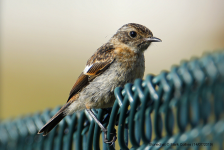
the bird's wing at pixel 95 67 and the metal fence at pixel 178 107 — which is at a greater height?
the bird's wing at pixel 95 67

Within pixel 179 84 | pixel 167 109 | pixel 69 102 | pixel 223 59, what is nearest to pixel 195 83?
pixel 179 84

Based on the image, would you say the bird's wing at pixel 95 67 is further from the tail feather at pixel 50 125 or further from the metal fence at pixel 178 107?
the metal fence at pixel 178 107

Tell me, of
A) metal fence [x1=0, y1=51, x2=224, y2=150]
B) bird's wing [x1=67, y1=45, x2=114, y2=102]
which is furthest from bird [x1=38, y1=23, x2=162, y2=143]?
metal fence [x1=0, y1=51, x2=224, y2=150]

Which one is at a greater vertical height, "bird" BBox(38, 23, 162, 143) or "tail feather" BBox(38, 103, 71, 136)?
"bird" BBox(38, 23, 162, 143)

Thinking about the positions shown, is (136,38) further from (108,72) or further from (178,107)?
(178,107)

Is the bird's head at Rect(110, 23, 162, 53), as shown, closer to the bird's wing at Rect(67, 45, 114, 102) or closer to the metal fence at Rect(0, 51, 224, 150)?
the bird's wing at Rect(67, 45, 114, 102)

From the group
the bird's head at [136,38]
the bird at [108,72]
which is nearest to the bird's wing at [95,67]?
the bird at [108,72]

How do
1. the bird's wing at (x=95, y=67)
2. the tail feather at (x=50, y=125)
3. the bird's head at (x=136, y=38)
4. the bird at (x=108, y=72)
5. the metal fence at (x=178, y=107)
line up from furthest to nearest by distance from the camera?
the bird's head at (x=136, y=38), the bird's wing at (x=95, y=67), the bird at (x=108, y=72), the tail feather at (x=50, y=125), the metal fence at (x=178, y=107)

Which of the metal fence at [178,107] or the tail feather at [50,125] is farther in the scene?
the tail feather at [50,125]
